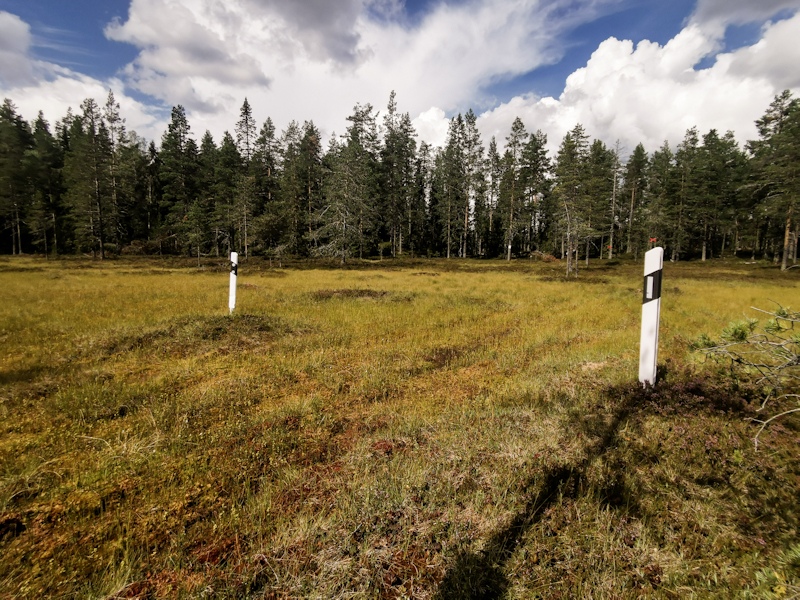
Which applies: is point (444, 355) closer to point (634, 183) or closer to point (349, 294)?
point (349, 294)

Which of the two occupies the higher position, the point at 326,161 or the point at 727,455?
the point at 326,161

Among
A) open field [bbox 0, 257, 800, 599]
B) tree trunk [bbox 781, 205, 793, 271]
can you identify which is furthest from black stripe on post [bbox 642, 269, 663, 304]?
tree trunk [bbox 781, 205, 793, 271]

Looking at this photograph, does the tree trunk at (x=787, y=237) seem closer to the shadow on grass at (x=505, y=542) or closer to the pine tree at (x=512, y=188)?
the pine tree at (x=512, y=188)

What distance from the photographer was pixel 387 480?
2451mm

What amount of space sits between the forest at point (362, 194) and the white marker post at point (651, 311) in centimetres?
2958

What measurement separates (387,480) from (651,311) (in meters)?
3.50

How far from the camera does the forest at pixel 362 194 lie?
35531mm

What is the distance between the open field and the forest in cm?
2882

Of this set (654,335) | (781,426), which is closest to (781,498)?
(781,426)

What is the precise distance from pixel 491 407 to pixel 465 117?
53310 millimetres

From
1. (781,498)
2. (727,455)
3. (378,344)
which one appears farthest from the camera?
(378,344)

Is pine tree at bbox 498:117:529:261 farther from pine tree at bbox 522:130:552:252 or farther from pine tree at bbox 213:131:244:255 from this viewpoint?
pine tree at bbox 213:131:244:255

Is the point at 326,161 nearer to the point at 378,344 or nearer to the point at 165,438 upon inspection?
the point at 378,344

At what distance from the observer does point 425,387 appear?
14.7ft
